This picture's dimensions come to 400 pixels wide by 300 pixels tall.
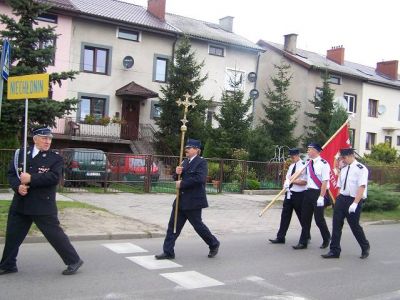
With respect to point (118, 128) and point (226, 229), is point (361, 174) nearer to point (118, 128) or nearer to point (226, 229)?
point (226, 229)

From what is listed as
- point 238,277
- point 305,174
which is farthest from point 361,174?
point 238,277

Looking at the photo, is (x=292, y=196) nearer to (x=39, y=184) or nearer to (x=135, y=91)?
(x=39, y=184)

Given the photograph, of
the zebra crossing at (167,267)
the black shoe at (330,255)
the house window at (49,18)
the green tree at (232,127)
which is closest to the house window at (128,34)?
the house window at (49,18)

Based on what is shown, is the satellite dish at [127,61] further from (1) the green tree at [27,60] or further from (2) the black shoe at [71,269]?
(2) the black shoe at [71,269]

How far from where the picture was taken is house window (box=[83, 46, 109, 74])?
1129 inches

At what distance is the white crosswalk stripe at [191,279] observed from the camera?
6418mm

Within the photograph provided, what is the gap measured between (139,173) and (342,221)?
32.4 feet

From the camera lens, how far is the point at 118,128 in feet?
94.7

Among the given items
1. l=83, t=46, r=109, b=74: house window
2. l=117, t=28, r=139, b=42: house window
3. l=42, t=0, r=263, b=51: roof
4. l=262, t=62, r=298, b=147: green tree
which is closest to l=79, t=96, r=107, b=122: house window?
l=83, t=46, r=109, b=74: house window

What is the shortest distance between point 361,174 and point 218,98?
25174 mm

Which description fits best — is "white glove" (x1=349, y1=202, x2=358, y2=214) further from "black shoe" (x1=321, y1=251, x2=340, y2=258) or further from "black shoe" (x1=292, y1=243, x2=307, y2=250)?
"black shoe" (x1=292, y1=243, x2=307, y2=250)

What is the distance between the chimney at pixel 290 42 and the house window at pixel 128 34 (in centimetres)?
1431

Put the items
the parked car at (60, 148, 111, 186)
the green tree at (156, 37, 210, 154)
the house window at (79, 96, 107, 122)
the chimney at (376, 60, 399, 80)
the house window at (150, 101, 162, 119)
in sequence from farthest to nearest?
the chimney at (376, 60, 399, 80)
the house window at (150, 101, 162, 119)
the house window at (79, 96, 107, 122)
the green tree at (156, 37, 210, 154)
the parked car at (60, 148, 111, 186)

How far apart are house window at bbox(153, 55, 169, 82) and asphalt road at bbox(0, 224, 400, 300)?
880 inches
